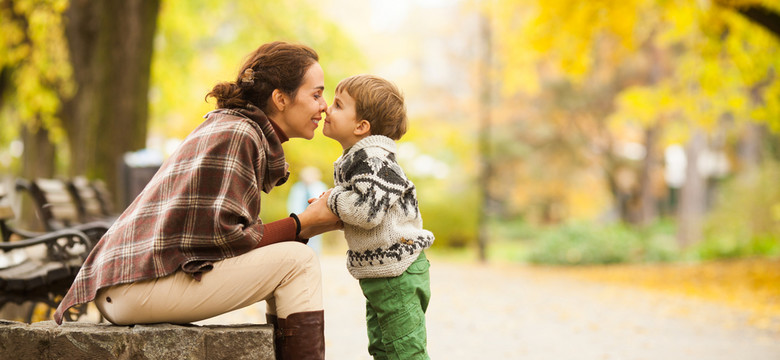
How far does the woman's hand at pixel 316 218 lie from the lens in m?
2.91

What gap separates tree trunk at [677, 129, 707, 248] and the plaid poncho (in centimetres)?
2234

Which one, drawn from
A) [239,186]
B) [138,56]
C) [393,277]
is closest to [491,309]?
[138,56]

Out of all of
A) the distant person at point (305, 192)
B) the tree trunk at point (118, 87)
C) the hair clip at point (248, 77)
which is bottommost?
the hair clip at point (248, 77)

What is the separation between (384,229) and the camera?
3.03 m

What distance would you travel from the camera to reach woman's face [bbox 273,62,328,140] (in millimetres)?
2932

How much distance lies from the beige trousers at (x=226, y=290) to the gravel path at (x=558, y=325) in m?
3.19

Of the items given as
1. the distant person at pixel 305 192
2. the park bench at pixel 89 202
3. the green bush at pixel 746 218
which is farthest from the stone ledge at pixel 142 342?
the green bush at pixel 746 218

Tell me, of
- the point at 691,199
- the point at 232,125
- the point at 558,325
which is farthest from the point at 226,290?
the point at 691,199

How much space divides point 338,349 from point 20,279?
2979 millimetres

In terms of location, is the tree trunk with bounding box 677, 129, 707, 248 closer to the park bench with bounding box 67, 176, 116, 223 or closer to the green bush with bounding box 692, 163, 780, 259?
the green bush with bounding box 692, 163, 780, 259

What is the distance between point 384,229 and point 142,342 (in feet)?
3.29

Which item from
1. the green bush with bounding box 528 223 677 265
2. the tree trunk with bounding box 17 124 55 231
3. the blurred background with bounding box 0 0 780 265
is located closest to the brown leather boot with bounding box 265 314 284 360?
the blurred background with bounding box 0 0 780 265

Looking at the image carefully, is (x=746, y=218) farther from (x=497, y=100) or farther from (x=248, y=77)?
(x=248, y=77)

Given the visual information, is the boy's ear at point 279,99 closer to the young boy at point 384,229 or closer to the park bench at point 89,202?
the young boy at point 384,229
